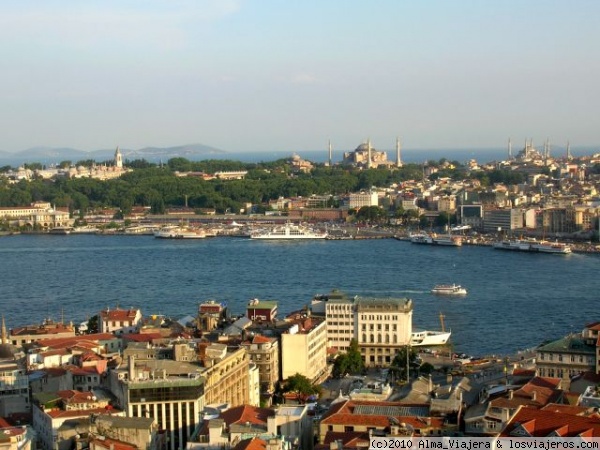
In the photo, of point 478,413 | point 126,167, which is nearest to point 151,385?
point 478,413

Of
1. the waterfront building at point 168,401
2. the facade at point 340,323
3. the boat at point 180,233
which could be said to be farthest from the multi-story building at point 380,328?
the boat at point 180,233

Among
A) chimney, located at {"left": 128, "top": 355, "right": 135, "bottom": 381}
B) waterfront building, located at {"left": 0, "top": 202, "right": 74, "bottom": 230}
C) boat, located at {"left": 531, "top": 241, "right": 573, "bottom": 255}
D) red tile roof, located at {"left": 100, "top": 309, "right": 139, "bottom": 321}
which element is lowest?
boat, located at {"left": 531, "top": 241, "right": 573, "bottom": 255}

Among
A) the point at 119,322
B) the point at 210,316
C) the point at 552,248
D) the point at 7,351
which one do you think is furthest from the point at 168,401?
the point at 552,248

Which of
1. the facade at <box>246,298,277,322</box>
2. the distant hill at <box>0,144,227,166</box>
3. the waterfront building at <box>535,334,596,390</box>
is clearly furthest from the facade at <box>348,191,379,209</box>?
the distant hill at <box>0,144,227,166</box>

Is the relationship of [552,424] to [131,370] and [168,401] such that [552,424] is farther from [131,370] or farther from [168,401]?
[131,370]

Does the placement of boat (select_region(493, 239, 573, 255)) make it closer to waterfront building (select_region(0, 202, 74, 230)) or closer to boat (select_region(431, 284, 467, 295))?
boat (select_region(431, 284, 467, 295))

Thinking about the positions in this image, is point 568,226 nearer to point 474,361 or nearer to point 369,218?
point 369,218

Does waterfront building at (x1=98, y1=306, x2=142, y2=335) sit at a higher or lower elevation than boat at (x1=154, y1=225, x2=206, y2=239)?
higher
